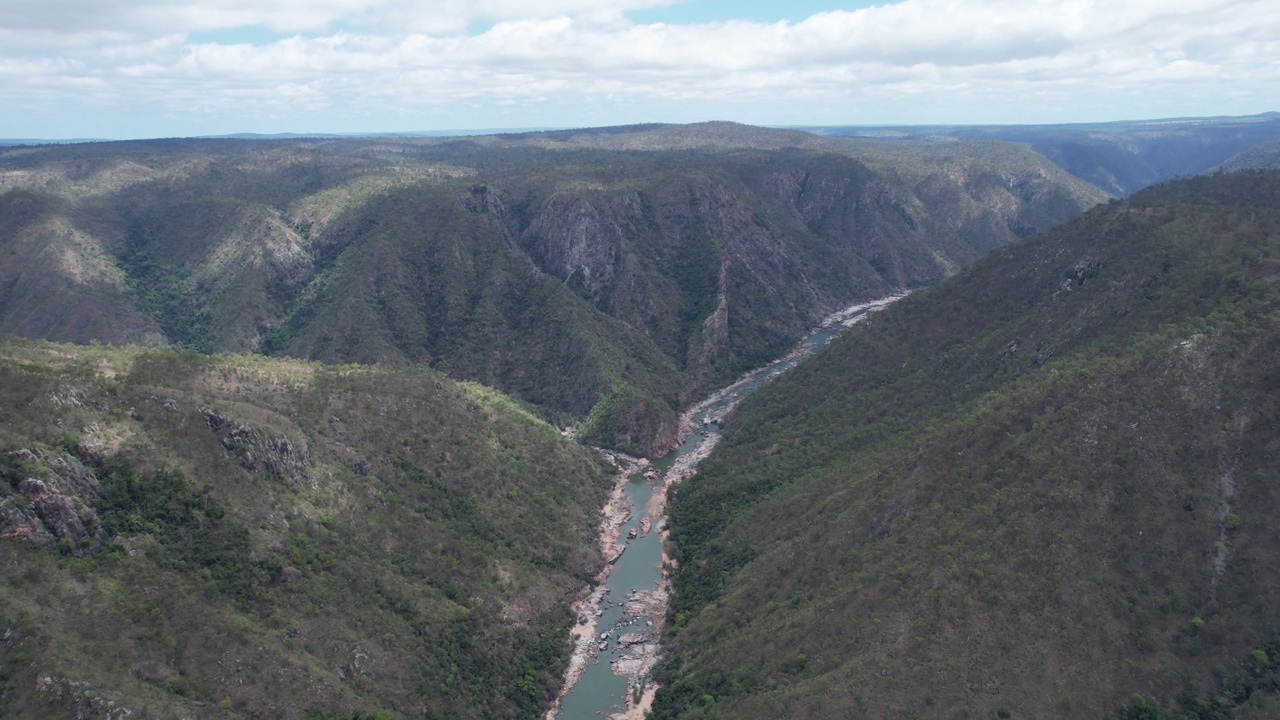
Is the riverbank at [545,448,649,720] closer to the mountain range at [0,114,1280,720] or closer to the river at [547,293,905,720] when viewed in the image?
the river at [547,293,905,720]

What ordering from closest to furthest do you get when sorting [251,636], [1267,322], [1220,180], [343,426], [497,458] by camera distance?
1. [251,636]
2. [1267,322]
3. [343,426]
4. [497,458]
5. [1220,180]

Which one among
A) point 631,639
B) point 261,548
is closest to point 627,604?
point 631,639

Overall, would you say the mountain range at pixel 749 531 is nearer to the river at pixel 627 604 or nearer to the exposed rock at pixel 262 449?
the exposed rock at pixel 262 449

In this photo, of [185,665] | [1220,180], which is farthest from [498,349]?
[1220,180]

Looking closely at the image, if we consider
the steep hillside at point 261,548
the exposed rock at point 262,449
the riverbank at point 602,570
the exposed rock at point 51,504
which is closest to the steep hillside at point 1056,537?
the riverbank at point 602,570

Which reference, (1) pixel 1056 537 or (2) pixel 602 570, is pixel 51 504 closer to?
(2) pixel 602 570

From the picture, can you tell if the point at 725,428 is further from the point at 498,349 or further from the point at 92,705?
the point at 92,705
